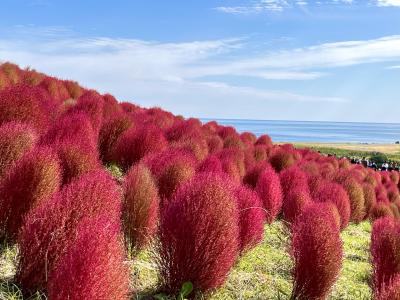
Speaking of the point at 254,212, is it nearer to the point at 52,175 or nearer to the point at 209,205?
the point at 209,205

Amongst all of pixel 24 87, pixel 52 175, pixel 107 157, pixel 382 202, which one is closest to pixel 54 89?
pixel 107 157

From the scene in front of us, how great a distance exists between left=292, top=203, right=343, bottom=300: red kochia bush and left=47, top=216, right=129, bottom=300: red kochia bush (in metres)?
2.78

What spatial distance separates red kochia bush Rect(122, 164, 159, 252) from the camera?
187 inches

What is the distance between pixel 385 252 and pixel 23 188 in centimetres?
439

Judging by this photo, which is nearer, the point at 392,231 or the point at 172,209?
the point at 172,209

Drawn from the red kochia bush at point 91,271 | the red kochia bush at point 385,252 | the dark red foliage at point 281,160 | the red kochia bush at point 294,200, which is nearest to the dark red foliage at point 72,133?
the red kochia bush at point 91,271

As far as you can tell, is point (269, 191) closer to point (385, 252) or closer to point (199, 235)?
point (385, 252)

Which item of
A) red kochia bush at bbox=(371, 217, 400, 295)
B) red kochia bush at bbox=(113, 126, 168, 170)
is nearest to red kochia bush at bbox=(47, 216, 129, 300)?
red kochia bush at bbox=(371, 217, 400, 295)

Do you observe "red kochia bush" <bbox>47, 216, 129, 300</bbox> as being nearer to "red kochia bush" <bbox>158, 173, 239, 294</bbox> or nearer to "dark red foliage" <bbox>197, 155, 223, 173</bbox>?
"red kochia bush" <bbox>158, 173, 239, 294</bbox>

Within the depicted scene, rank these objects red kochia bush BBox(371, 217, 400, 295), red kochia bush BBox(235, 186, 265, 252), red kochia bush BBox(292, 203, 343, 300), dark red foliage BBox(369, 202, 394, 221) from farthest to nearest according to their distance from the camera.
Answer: dark red foliage BBox(369, 202, 394, 221) → red kochia bush BBox(371, 217, 400, 295) → red kochia bush BBox(235, 186, 265, 252) → red kochia bush BBox(292, 203, 343, 300)

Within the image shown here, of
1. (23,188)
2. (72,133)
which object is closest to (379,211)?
(72,133)

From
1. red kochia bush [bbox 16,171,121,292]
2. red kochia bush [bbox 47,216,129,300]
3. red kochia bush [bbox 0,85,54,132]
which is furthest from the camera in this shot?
red kochia bush [bbox 0,85,54,132]

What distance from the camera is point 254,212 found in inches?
210

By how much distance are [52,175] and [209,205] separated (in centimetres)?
138
